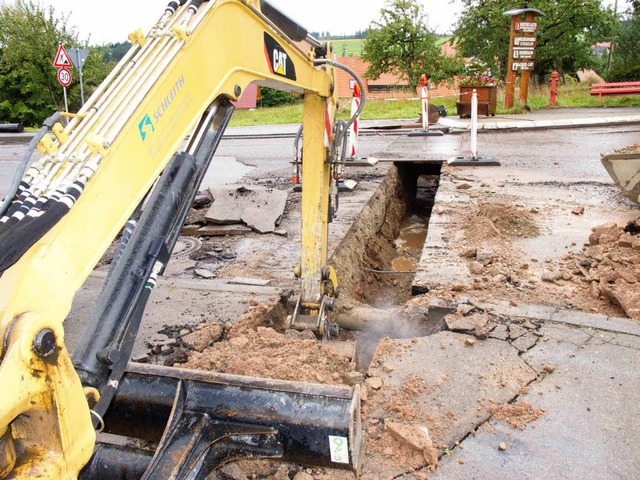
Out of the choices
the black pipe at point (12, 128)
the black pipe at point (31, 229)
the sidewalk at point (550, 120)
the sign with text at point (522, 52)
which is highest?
the sign with text at point (522, 52)

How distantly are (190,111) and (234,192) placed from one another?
5.55 meters

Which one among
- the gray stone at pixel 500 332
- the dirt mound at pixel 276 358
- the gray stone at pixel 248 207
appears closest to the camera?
the dirt mound at pixel 276 358

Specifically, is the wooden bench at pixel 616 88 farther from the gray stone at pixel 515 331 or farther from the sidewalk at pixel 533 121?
the gray stone at pixel 515 331

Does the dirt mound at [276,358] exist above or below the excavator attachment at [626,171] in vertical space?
below

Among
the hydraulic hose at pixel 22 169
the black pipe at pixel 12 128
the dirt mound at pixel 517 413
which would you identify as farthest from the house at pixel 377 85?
the hydraulic hose at pixel 22 169

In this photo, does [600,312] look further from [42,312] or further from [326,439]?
[42,312]

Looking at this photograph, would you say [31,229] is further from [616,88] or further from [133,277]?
[616,88]

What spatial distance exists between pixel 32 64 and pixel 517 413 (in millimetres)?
35459

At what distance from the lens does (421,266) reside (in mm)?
5078

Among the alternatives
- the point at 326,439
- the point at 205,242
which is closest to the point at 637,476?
the point at 326,439

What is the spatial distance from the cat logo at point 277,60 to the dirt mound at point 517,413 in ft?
7.04

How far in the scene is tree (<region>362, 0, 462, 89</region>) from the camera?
36.3m

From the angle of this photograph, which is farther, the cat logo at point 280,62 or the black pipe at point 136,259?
the cat logo at point 280,62

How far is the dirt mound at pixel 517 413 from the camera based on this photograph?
2828 mm
